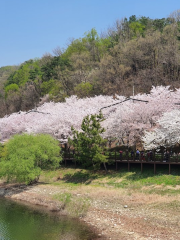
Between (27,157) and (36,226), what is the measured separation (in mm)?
10829

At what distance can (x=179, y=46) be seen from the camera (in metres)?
68.8

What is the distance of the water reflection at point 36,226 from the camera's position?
22422mm

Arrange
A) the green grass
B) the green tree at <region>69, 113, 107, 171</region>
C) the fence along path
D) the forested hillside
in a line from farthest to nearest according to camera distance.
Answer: the forested hillside, the green tree at <region>69, 113, 107, 171</region>, the fence along path, the green grass

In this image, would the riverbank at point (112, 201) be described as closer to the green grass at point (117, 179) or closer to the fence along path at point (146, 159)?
the green grass at point (117, 179)

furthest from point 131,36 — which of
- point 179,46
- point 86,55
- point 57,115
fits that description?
point 57,115

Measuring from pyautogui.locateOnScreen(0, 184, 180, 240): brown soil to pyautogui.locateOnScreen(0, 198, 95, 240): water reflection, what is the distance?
128 cm

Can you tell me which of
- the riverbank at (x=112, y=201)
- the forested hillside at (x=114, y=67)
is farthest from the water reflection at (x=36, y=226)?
the forested hillside at (x=114, y=67)

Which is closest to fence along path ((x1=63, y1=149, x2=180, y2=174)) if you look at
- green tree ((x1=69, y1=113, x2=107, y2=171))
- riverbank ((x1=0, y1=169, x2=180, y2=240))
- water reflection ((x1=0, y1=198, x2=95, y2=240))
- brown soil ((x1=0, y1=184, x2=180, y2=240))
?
riverbank ((x1=0, y1=169, x2=180, y2=240))

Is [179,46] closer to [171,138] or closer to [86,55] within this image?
[86,55]

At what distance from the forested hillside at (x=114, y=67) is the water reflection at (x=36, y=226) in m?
33.6

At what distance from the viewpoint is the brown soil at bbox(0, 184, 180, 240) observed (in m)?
21.7

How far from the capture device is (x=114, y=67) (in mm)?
68750

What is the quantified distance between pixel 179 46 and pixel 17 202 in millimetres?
53255

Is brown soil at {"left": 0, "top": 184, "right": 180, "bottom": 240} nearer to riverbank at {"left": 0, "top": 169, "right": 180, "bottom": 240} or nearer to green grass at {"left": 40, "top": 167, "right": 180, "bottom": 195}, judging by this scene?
riverbank at {"left": 0, "top": 169, "right": 180, "bottom": 240}
